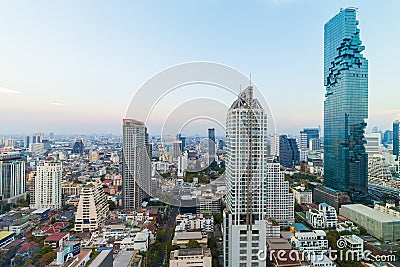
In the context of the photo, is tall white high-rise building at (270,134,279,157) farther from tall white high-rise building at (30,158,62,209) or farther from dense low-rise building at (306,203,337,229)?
tall white high-rise building at (30,158,62,209)

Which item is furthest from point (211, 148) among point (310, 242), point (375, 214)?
point (375, 214)

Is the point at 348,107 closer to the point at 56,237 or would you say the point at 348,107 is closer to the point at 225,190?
the point at 225,190

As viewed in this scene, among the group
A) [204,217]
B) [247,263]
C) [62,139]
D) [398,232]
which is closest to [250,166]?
[247,263]

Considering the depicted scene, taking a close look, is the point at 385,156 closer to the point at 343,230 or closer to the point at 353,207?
the point at 353,207

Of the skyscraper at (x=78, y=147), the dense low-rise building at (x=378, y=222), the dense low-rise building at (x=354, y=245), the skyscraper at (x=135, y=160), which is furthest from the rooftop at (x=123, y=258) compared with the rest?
the skyscraper at (x=78, y=147)

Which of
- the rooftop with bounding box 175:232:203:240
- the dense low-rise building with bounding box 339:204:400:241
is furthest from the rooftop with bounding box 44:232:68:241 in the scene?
the dense low-rise building with bounding box 339:204:400:241
